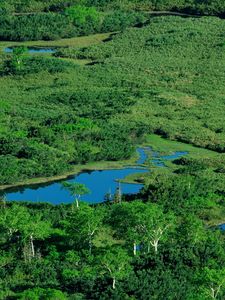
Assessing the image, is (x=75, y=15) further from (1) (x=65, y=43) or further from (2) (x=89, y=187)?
(2) (x=89, y=187)

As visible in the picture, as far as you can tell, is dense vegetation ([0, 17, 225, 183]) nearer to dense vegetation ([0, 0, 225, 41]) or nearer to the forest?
the forest

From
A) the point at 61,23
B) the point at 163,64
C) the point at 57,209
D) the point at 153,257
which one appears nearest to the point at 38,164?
the point at 57,209

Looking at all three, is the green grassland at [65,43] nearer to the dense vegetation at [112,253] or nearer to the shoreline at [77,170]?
the shoreline at [77,170]

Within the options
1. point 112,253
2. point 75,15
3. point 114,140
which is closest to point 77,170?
point 114,140

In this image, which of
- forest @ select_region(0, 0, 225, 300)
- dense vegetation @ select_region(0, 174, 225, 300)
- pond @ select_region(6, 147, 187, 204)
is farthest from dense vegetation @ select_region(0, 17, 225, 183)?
dense vegetation @ select_region(0, 174, 225, 300)

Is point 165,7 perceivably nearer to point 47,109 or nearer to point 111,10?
point 111,10

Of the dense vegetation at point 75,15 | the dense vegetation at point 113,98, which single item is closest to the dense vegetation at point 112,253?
the dense vegetation at point 113,98
